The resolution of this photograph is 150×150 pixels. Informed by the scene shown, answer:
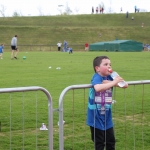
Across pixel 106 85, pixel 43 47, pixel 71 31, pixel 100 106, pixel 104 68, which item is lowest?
pixel 100 106

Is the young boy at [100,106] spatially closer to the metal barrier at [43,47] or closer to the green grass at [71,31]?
the metal barrier at [43,47]

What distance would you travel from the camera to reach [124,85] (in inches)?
222

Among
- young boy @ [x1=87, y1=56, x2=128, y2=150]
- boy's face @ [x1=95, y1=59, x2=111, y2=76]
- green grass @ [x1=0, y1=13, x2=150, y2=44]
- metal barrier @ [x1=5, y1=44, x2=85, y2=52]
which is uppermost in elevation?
green grass @ [x1=0, y1=13, x2=150, y2=44]

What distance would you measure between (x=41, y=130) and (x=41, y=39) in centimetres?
7157

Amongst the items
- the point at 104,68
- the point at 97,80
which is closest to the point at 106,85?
the point at 97,80

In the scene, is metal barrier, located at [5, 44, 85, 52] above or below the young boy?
above

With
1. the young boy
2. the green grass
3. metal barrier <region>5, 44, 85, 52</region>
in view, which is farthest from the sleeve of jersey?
the green grass

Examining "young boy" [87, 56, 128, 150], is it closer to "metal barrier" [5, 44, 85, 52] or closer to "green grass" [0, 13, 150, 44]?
"metal barrier" [5, 44, 85, 52]

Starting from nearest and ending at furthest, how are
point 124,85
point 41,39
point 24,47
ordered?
point 124,85 < point 24,47 < point 41,39

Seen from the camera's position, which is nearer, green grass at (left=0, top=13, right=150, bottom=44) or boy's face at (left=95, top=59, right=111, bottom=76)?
boy's face at (left=95, top=59, right=111, bottom=76)

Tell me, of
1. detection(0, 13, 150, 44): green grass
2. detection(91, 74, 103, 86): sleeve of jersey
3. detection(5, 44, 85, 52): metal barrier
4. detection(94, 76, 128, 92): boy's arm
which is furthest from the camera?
detection(0, 13, 150, 44): green grass

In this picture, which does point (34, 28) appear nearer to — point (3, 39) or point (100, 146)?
point (3, 39)

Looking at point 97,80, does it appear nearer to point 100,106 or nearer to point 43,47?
point 100,106

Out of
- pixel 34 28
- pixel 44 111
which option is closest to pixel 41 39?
pixel 34 28
